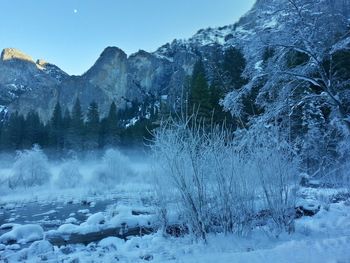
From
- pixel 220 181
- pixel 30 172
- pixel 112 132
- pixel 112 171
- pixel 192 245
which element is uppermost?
pixel 112 132

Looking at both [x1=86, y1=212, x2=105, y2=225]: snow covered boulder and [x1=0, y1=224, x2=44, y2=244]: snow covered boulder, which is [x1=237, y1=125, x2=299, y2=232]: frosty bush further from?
[x1=0, y1=224, x2=44, y2=244]: snow covered boulder

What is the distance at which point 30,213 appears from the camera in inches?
708

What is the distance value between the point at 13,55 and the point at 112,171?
124765 millimetres

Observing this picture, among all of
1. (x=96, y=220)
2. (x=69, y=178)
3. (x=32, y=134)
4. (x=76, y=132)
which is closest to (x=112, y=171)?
(x=69, y=178)

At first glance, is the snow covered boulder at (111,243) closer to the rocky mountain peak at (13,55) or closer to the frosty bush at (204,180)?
the frosty bush at (204,180)

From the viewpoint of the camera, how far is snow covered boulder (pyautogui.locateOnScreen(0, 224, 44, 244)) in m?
11.6

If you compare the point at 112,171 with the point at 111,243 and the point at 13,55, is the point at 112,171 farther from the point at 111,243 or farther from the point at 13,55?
the point at 13,55

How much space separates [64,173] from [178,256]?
84.6ft

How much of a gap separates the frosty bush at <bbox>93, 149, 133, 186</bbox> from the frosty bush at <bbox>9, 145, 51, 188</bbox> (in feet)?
14.2

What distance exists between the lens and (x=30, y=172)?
106ft

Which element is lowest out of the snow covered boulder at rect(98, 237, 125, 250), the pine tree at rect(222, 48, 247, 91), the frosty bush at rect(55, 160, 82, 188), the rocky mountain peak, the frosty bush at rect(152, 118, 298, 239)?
the frosty bush at rect(55, 160, 82, 188)

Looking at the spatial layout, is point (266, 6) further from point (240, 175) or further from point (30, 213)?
point (30, 213)

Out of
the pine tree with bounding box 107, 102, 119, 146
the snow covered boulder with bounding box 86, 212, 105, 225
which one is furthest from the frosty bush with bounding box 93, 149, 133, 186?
the snow covered boulder with bounding box 86, 212, 105, 225

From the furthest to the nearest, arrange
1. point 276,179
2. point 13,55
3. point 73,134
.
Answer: point 13,55, point 73,134, point 276,179
